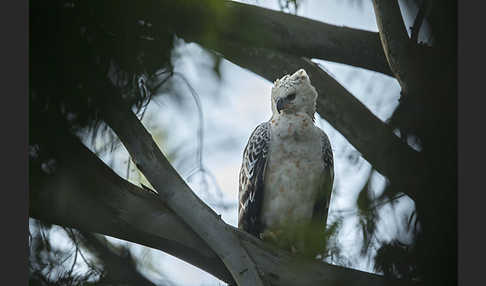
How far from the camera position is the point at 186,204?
174 cm

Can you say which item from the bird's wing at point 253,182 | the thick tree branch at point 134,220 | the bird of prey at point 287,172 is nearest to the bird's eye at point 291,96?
the bird of prey at point 287,172

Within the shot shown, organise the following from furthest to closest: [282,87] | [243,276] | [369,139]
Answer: [282,87], [369,139], [243,276]

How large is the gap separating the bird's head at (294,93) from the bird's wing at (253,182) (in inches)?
4.6

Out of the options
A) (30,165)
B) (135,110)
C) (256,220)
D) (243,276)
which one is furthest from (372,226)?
(256,220)

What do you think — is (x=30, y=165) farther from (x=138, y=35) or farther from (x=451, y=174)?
(x=451, y=174)

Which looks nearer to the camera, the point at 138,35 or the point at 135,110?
the point at 138,35

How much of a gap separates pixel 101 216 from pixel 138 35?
0.49m

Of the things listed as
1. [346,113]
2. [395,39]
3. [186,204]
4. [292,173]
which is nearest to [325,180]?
[292,173]

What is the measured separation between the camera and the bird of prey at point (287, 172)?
2326 millimetres

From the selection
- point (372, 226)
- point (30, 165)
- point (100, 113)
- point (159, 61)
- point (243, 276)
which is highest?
point (159, 61)

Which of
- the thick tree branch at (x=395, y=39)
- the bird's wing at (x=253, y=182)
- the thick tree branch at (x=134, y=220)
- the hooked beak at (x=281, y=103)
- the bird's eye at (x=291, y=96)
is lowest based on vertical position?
the thick tree branch at (x=134, y=220)

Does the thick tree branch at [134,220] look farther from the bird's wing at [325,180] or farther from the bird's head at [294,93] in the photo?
the bird's head at [294,93]

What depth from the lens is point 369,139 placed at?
203 cm

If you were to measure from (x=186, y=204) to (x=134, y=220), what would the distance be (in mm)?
146
